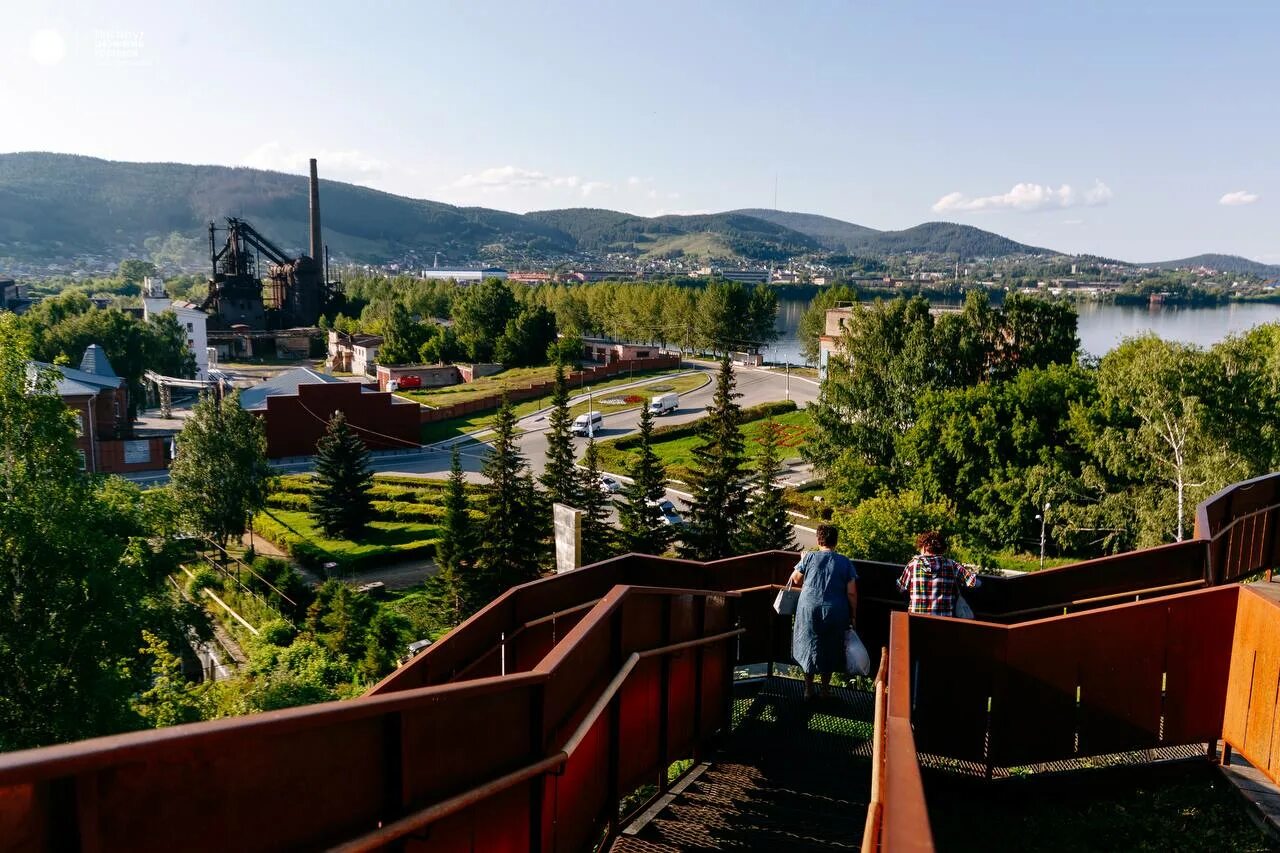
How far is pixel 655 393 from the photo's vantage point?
63.9 m

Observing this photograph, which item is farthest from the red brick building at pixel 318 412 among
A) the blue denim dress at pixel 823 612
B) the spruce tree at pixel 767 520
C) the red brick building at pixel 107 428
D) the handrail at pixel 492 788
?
the handrail at pixel 492 788

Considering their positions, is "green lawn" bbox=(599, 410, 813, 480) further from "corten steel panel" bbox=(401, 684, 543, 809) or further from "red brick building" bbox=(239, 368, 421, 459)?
"corten steel panel" bbox=(401, 684, 543, 809)

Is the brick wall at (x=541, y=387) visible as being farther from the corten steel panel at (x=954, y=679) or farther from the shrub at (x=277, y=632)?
the corten steel panel at (x=954, y=679)

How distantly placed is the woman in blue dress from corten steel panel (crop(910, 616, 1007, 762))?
2.87 feet

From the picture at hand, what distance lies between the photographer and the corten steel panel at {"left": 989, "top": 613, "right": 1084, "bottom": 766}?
526cm

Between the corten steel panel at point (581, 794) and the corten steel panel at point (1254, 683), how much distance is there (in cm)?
365

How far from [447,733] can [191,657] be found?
24556 millimetres

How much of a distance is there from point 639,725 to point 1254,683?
11.5 ft

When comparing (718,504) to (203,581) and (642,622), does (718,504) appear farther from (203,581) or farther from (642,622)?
(642,622)

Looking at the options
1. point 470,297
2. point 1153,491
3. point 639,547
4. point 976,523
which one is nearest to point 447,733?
point 639,547

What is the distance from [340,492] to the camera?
35.8 m

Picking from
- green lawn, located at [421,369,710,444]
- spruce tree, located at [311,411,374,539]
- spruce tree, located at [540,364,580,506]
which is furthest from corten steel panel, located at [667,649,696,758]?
green lawn, located at [421,369,710,444]

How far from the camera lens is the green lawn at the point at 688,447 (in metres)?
45.3

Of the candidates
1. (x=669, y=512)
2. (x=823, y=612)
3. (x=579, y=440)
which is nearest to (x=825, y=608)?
(x=823, y=612)
